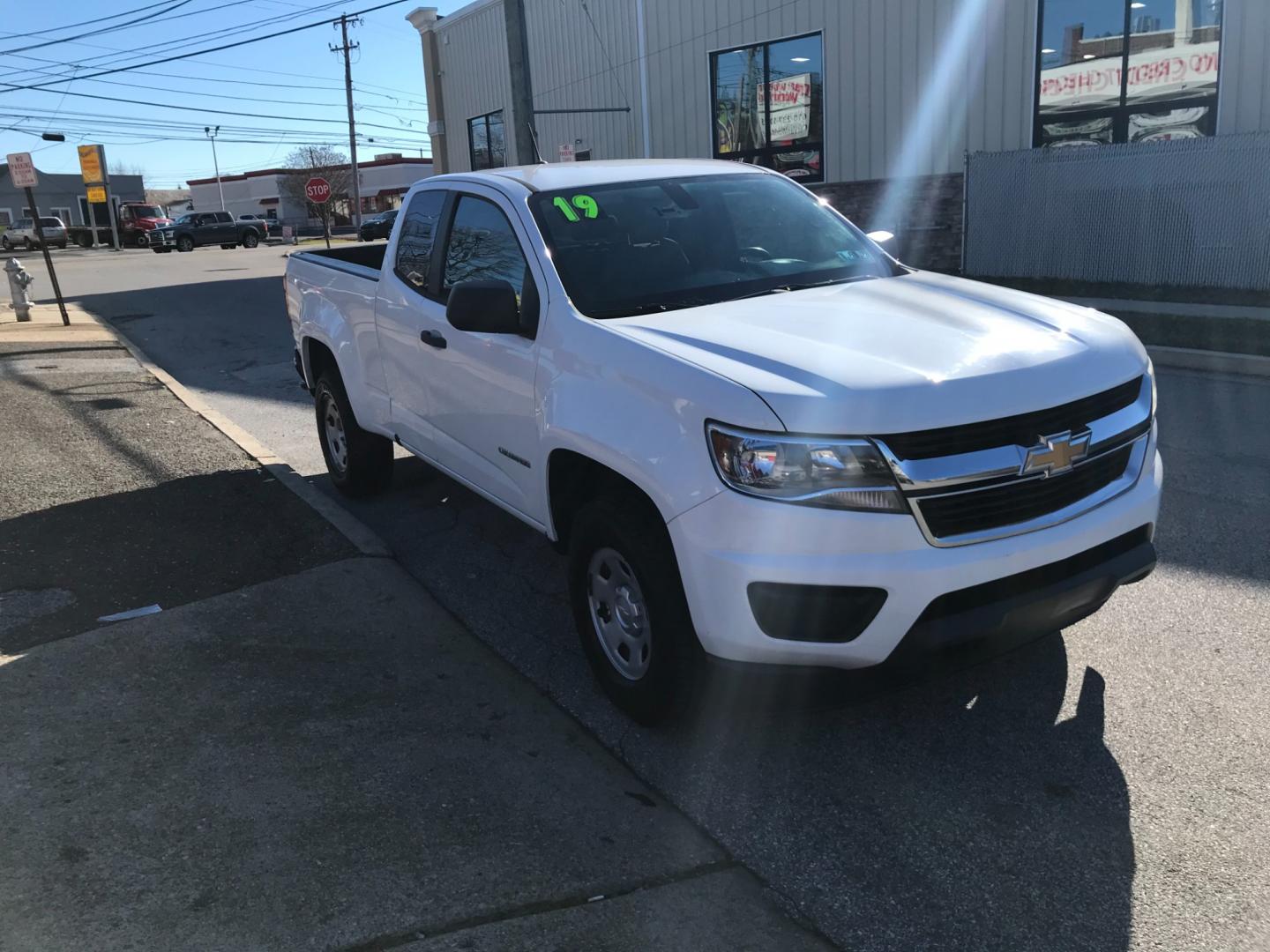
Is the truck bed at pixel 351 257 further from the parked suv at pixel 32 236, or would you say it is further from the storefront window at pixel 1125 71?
the parked suv at pixel 32 236

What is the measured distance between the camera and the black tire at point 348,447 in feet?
21.2

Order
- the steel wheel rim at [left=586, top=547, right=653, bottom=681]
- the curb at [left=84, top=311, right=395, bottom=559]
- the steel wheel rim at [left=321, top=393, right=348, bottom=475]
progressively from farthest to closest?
the steel wheel rim at [left=321, top=393, right=348, bottom=475] → the curb at [left=84, top=311, right=395, bottom=559] → the steel wheel rim at [left=586, top=547, right=653, bottom=681]

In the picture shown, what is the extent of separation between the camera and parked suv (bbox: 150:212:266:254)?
50.3 metres

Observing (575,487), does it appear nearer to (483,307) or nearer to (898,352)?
(483,307)

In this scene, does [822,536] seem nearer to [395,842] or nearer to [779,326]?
[779,326]

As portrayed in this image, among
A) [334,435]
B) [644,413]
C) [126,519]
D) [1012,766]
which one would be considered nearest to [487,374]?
[644,413]

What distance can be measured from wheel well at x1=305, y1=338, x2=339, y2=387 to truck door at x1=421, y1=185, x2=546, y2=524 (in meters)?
1.81

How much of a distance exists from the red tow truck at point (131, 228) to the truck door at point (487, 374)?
180ft

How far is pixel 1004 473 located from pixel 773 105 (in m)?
18.3

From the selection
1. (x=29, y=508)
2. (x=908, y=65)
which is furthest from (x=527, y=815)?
(x=908, y=65)

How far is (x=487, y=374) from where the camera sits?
444cm

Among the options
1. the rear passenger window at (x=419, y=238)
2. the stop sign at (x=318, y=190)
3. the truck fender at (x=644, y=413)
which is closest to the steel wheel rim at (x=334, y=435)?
the rear passenger window at (x=419, y=238)

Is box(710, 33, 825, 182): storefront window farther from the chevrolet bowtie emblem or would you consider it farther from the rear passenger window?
the chevrolet bowtie emblem

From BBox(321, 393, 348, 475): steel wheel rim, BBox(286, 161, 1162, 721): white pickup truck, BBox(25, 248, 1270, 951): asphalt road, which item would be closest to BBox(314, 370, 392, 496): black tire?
BBox(321, 393, 348, 475): steel wheel rim
